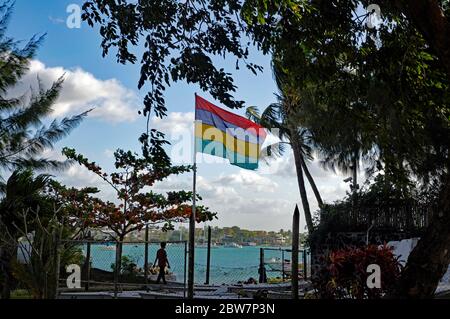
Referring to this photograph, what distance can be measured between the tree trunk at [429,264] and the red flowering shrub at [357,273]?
2.08m

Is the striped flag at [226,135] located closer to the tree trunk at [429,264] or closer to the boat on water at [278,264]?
the tree trunk at [429,264]

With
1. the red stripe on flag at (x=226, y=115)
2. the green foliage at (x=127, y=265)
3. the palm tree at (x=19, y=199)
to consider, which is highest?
the red stripe on flag at (x=226, y=115)

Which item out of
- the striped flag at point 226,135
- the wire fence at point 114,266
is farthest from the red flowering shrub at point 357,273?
the wire fence at point 114,266

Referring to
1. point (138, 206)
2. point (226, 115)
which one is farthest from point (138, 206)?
point (226, 115)

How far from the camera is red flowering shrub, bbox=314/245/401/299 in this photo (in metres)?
8.87

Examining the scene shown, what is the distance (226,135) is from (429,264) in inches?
251

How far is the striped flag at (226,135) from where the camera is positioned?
38.7ft

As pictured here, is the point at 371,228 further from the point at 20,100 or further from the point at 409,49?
the point at 20,100

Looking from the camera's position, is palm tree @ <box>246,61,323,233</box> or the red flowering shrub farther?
palm tree @ <box>246,61,323,233</box>

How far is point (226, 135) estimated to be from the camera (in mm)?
12266

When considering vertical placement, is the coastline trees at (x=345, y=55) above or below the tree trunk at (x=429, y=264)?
above

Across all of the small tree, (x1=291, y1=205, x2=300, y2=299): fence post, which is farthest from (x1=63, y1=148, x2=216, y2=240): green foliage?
(x1=291, y1=205, x2=300, y2=299): fence post

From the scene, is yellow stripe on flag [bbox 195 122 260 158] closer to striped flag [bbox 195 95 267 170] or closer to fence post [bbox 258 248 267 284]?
A: striped flag [bbox 195 95 267 170]
